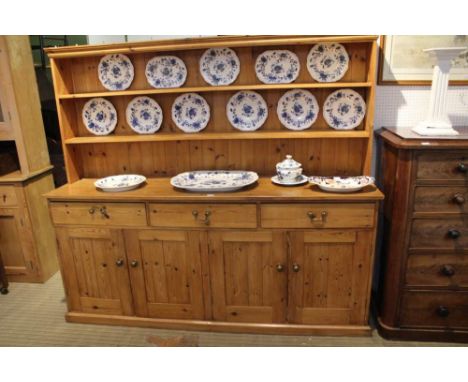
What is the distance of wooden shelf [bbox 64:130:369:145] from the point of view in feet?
6.61

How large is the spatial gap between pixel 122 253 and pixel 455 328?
1.88 meters

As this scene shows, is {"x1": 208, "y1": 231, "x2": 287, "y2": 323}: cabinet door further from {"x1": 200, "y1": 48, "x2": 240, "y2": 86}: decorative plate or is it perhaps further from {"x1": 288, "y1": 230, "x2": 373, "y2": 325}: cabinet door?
{"x1": 200, "y1": 48, "x2": 240, "y2": 86}: decorative plate

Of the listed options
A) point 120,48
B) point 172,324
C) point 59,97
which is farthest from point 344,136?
point 59,97

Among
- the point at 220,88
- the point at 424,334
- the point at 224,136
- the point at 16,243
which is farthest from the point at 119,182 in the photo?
the point at 424,334

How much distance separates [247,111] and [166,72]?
0.54 m

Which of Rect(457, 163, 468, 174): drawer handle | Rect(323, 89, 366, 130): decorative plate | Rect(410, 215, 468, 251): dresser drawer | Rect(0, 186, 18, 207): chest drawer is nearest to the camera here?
Rect(457, 163, 468, 174): drawer handle

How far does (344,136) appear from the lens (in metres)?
2.00

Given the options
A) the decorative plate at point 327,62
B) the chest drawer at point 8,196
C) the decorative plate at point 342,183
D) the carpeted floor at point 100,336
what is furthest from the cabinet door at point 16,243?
the decorative plate at point 327,62

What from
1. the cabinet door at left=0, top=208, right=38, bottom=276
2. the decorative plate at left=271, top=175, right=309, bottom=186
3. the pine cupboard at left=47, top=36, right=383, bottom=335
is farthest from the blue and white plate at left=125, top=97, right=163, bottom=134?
the cabinet door at left=0, top=208, right=38, bottom=276

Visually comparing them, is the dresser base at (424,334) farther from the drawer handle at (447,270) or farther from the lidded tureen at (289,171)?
the lidded tureen at (289,171)

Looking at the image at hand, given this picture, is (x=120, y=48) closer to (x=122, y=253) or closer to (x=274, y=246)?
(x=122, y=253)

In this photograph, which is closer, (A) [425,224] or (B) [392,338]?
(A) [425,224]

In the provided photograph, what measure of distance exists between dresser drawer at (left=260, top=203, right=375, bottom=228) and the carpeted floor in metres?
0.67

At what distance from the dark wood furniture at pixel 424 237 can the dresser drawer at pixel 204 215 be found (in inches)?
29.8
